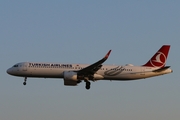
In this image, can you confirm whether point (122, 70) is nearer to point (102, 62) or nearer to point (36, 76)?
point (102, 62)

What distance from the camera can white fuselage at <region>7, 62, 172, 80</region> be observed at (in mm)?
75500

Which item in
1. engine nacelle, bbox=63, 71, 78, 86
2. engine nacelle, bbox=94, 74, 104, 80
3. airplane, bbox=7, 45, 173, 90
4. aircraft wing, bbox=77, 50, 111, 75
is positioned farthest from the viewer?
engine nacelle, bbox=94, 74, 104, 80

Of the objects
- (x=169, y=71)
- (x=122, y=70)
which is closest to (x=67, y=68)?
(x=122, y=70)

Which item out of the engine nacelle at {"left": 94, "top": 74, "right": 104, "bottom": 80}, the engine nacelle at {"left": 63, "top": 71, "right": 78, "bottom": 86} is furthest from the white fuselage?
the engine nacelle at {"left": 63, "top": 71, "right": 78, "bottom": 86}

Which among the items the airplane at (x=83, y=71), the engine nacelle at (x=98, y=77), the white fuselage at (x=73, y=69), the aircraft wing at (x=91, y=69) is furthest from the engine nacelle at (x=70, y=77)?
the engine nacelle at (x=98, y=77)

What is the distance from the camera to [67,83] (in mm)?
76688

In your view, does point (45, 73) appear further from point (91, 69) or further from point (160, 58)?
point (160, 58)

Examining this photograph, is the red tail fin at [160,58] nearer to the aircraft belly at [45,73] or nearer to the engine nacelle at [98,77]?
the engine nacelle at [98,77]

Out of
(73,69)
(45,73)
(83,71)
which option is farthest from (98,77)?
(45,73)

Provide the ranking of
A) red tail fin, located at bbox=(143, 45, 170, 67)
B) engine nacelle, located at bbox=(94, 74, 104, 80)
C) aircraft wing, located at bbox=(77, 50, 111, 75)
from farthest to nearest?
red tail fin, located at bbox=(143, 45, 170, 67) → engine nacelle, located at bbox=(94, 74, 104, 80) → aircraft wing, located at bbox=(77, 50, 111, 75)

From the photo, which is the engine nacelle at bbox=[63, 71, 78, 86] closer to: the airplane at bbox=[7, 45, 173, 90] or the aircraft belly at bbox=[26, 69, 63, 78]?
the airplane at bbox=[7, 45, 173, 90]

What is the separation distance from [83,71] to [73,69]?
2.30m

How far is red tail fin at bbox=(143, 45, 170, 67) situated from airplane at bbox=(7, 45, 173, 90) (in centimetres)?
185

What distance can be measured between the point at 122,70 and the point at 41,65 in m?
11.9
